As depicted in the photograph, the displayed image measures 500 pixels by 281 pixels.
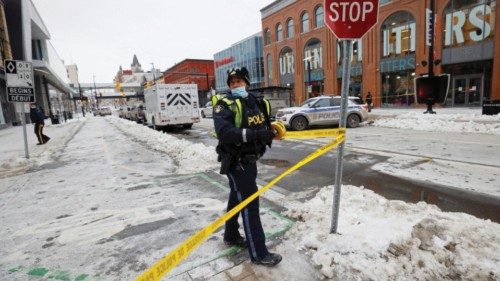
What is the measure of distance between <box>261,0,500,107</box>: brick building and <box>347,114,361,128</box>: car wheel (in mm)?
12047

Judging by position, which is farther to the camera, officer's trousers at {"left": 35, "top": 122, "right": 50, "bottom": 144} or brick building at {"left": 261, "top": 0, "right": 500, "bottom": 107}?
brick building at {"left": 261, "top": 0, "right": 500, "bottom": 107}

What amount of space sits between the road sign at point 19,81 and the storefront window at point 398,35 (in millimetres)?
26420

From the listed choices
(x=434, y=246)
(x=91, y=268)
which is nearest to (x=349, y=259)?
(x=434, y=246)

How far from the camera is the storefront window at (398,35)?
83.4 ft

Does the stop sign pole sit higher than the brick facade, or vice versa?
the brick facade

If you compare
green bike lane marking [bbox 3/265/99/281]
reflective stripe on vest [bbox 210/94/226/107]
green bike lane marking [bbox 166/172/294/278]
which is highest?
reflective stripe on vest [bbox 210/94/226/107]

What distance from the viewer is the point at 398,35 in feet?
86.8

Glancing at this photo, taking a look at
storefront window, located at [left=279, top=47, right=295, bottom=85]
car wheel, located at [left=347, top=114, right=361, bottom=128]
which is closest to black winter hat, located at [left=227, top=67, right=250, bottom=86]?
car wheel, located at [left=347, top=114, right=361, bottom=128]

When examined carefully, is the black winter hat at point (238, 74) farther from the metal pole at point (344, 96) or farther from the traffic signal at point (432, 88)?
the traffic signal at point (432, 88)

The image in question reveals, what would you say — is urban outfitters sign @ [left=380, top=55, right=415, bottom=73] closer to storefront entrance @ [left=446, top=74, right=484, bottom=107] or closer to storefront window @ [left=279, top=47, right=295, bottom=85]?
storefront entrance @ [left=446, top=74, right=484, bottom=107]

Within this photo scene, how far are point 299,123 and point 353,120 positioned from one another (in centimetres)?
297

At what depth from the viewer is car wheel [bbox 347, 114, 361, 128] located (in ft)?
51.0

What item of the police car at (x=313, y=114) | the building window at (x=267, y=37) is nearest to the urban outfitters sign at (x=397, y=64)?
the police car at (x=313, y=114)

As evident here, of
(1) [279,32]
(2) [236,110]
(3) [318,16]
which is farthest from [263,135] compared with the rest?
(1) [279,32]
